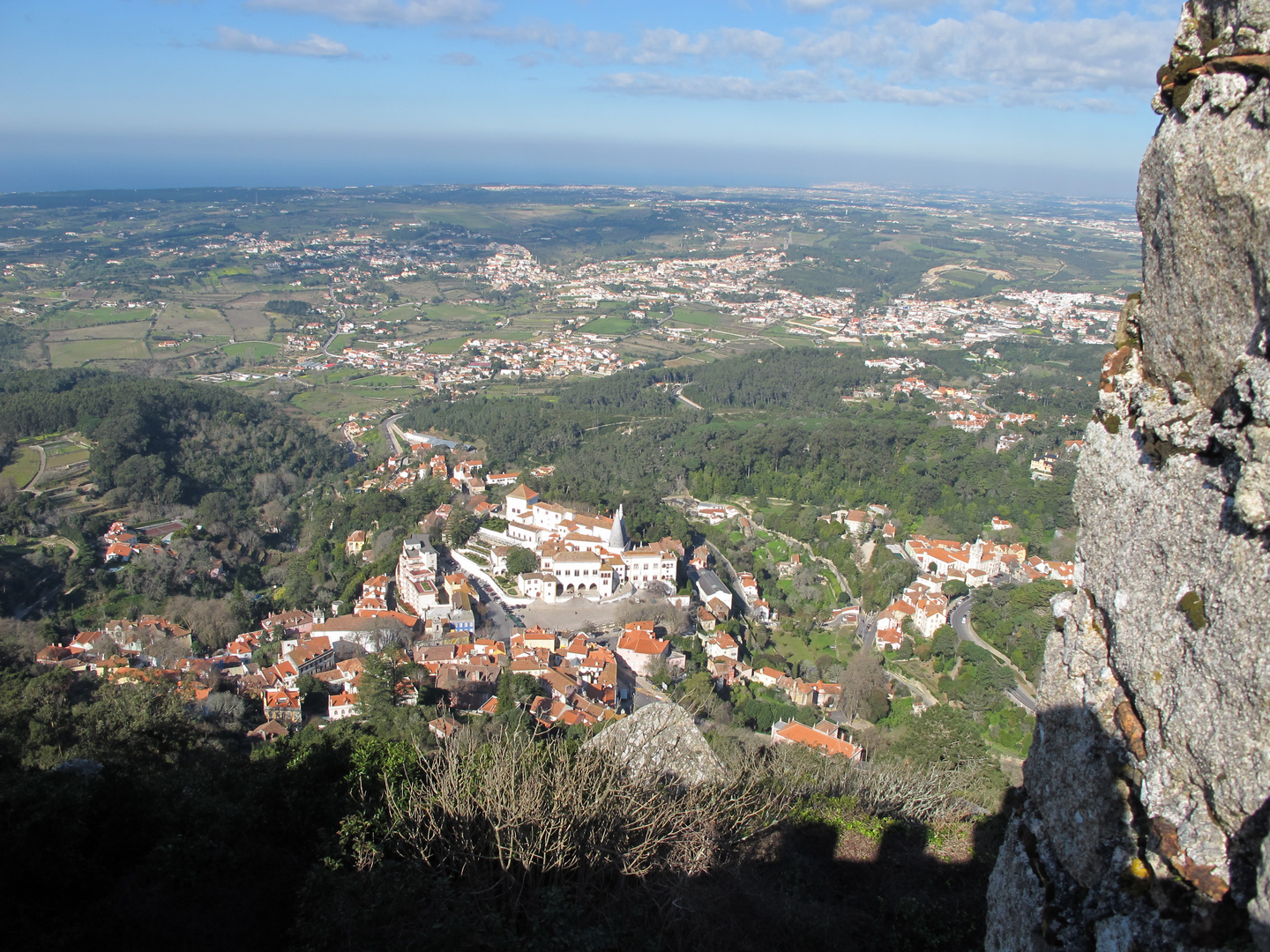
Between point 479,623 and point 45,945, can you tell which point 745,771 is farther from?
point 479,623

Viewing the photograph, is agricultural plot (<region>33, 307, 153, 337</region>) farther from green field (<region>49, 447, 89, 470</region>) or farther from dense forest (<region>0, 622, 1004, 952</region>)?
dense forest (<region>0, 622, 1004, 952</region>)

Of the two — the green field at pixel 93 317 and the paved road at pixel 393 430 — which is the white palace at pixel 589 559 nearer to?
the paved road at pixel 393 430

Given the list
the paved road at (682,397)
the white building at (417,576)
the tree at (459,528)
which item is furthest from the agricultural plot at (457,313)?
the white building at (417,576)

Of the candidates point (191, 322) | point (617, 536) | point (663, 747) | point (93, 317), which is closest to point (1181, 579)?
point (663, 747)

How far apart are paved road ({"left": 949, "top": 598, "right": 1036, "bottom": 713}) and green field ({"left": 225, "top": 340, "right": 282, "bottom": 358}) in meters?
46.2

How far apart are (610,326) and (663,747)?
5573 cm

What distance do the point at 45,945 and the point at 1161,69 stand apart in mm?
7051

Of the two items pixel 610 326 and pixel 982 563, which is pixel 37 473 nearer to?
pixel 982 563

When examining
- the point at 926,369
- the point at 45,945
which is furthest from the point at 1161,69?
the point at 926,369

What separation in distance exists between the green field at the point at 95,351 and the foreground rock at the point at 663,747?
48327mm

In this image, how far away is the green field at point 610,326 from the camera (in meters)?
60.2

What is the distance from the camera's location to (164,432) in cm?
3331

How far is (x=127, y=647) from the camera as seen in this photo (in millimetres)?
17734

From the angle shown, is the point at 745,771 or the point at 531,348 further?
the point at 531,348
